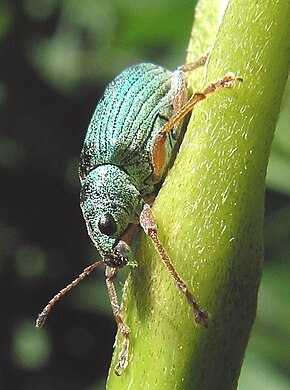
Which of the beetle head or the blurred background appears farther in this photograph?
the blurred background

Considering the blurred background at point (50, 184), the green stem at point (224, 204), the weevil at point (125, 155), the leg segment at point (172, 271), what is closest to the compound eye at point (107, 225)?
the weevil at point (125, 155)

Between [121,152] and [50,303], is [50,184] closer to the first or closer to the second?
[121,152]

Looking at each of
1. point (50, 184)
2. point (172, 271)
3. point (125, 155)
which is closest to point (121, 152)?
point (125, 155)

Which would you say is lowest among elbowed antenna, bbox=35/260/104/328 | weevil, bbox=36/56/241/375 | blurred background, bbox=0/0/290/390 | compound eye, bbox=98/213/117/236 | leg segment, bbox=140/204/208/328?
leg segment, bbox=140/204/208/328

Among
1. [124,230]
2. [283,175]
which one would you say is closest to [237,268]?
[124,230]

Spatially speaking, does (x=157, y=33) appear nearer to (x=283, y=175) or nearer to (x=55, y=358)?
(x=283, y=175)

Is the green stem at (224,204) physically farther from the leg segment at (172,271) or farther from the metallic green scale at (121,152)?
the metallic green scale at (121,152)

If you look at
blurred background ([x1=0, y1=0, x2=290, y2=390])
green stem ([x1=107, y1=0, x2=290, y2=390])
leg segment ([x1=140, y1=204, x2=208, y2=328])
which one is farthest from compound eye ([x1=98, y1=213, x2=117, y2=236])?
blurred background ([x1=0, y1=0, x2=290, y2=390])

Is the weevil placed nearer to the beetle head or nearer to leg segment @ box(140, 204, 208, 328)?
the beetle head
